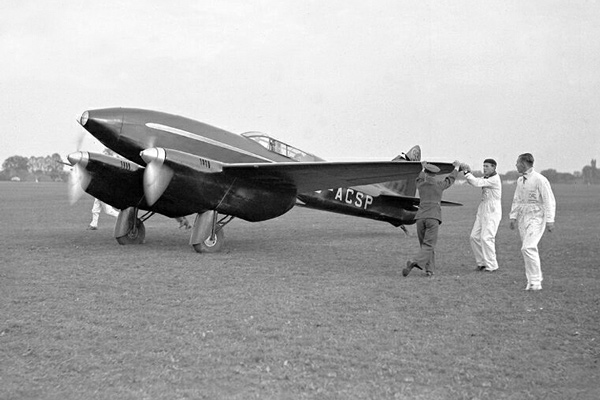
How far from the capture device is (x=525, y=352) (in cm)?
507

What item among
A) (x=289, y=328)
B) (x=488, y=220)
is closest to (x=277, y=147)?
(x=488, y=220)

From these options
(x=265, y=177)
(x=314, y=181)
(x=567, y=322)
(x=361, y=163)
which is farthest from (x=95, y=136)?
(x=567, y=322)

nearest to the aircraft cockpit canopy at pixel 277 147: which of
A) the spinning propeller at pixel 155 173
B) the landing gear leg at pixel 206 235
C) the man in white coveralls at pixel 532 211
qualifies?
the landing gear leg at pixel 206 235

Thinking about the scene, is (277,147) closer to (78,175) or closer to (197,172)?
(197,172)

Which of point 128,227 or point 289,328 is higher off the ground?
point 128,227

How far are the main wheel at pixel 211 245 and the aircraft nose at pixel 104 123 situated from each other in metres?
2.44

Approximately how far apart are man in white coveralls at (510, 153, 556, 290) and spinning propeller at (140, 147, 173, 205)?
574cm

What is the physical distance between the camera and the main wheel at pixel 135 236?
12961 mm

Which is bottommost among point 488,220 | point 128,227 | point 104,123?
point 128,227

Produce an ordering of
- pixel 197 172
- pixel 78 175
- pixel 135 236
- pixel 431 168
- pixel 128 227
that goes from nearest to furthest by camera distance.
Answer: pixel 431 168 < pixel 197 172 < pixel 78 175 < pixel 128 227 < pixel 135 236

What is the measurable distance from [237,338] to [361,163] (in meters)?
5.70

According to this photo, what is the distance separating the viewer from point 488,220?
953 cm

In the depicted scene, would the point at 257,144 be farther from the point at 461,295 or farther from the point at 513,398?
the point at 513,398

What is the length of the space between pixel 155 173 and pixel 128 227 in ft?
9.04
